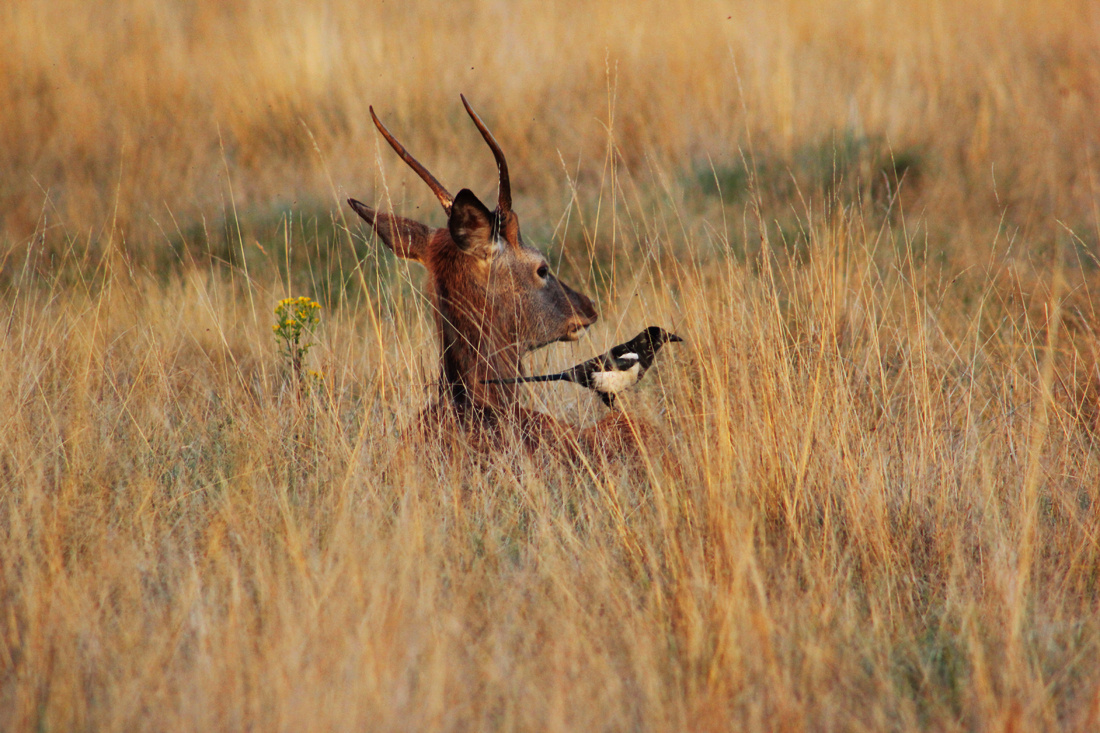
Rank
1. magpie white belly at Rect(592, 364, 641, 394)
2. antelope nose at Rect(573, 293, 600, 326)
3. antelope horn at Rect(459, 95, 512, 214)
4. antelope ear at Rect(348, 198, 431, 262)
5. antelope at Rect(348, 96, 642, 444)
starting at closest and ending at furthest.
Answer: antelope horn at Rect(459, 95, 512, 214)
antelope at Rect(348, 96, 642, 444)
magpie white belly at Rect(592, 364, 641, 394)
antelope ear at Rect(348, 198, 431, 262)
antelope nose at Rect(573, 293, 600, 326)

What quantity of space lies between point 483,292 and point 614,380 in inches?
24.8

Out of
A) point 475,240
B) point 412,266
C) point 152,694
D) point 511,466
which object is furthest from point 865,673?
point 412,266

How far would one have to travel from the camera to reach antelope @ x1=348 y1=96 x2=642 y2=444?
345 centimetres

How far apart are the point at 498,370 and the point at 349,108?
6007mm

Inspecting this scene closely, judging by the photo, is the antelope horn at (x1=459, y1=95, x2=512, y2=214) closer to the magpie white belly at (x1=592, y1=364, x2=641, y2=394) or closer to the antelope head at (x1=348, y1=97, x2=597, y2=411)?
the antelope head at (x1=348, y1=97, x2=597, y2=411)

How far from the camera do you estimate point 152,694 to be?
2.04m

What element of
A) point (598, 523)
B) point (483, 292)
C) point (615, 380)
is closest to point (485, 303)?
point (483, 292)

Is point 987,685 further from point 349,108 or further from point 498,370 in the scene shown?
point 349,108

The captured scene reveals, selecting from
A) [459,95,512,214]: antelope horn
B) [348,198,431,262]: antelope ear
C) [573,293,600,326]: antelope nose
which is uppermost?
[459,95,512,214]: antelope horn

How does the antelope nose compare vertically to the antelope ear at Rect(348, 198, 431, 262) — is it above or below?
below

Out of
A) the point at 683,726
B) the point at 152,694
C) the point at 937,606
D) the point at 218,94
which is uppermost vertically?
the point at 218,94

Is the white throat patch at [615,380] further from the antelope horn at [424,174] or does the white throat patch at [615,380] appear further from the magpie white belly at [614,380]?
the antelope horn at [424,174]

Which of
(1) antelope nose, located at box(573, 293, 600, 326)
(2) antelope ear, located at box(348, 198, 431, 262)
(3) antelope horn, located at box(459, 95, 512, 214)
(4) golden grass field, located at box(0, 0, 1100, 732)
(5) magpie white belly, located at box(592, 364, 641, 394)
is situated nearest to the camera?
(4) golden grass field, located at box(0, 0, 1100, 732)

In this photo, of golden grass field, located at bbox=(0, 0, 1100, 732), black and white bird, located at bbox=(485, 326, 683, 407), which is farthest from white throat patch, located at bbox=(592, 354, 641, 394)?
golden grass field, located at bbox=(0, 0, 1100, 732)
